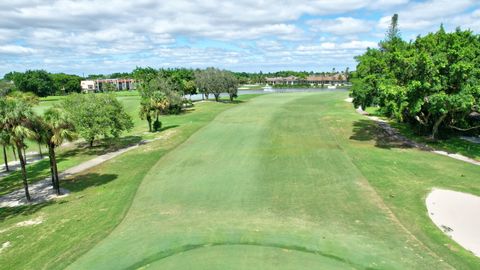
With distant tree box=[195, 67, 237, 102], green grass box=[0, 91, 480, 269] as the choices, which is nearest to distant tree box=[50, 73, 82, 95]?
distant tree box=[195, 67, 237, 102]

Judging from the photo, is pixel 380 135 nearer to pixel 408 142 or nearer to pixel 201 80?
pixel 408 142

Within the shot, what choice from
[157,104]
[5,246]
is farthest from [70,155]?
[5,246]

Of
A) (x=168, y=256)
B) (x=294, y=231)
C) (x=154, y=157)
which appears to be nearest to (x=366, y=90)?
(x=154, y=157)

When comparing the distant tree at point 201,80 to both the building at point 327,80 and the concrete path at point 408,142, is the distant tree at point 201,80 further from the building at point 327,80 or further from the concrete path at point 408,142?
the building at point 327,80

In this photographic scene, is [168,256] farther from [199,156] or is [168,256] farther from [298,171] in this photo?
[199,156]

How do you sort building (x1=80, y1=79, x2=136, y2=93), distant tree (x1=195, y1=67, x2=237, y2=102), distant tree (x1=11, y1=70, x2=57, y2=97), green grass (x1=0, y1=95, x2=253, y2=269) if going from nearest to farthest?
green grass (x1=0, y1=95, x2=253, y2=269) < distant tree (x1=195, y1=67, x2=237, y2=102) < distant tree (x1=11, y1=70, x2=57, y2=97) < building (x1=80, y1=79, x2=136, y2=93)

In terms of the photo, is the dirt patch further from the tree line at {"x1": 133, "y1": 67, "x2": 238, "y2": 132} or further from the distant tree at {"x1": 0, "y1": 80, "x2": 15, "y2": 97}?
the distant tree at {"x1": 0, "y1": 80, "x2": 15, "y2": 97}
